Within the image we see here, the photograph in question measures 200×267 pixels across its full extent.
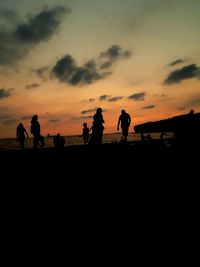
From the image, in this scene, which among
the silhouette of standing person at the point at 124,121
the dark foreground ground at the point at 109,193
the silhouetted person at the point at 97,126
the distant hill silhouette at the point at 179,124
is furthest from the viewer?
the silhouette of standing person at the point at 124,121

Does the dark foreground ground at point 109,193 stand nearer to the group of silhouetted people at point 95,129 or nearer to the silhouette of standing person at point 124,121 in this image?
the group of silhouetted people at point 95,129

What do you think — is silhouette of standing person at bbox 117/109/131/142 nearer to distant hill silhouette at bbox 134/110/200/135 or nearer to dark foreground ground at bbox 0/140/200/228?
distant hill silhouette at bbox 134/110/200/135

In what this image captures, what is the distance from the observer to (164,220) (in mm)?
4324

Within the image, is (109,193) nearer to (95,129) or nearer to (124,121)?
(95,129)

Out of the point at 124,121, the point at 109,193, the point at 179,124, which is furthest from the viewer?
the point at 124,121

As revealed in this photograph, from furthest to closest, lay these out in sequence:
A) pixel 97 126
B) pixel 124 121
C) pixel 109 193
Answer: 1. pixel 124 121
2. pixel 97 126
3. pixel 109 193

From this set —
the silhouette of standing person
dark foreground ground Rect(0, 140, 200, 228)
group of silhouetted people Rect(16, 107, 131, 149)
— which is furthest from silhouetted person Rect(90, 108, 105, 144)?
dark foreground ground Rect(0, 140, 200, 228)

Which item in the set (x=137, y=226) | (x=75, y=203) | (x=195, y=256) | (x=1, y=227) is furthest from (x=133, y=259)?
(x=75, y=203)

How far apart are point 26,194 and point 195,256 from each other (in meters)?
4.20

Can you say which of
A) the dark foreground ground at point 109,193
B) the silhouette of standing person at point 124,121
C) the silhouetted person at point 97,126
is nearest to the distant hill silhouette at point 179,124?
the dark foreground ground at point 109,193

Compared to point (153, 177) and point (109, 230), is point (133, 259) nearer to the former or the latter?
point (109, 230)

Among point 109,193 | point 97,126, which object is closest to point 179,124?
point 97,126

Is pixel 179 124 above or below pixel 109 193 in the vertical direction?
above

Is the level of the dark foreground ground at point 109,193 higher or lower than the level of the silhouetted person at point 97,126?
lower
